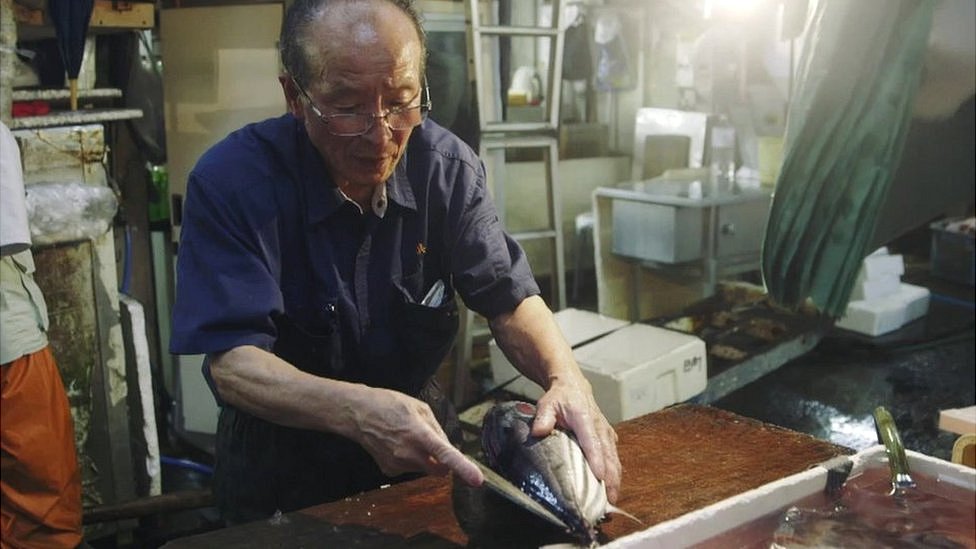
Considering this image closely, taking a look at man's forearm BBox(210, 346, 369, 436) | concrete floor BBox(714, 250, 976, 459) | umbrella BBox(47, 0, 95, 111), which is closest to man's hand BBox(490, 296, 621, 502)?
man's forearm BBox(210, 346, 369, 436)

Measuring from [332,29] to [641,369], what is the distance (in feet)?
8.31

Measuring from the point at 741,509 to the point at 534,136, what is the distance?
3.28m

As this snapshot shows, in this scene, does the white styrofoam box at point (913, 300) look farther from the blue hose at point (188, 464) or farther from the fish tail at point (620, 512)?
the fish tail at point (620, 512)

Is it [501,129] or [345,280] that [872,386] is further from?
[345,280]

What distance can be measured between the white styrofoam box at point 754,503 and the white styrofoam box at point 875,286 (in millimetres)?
4852

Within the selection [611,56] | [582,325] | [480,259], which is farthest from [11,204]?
[611,56]

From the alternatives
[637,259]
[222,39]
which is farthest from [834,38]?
[222,39]

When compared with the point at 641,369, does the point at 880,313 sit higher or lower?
lower

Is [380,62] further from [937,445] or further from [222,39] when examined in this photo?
[937,445]

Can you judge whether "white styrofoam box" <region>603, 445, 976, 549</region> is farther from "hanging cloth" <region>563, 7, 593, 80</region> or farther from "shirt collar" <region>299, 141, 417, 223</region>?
"hanging cloth" <region>563, 7, 593, 80</region>

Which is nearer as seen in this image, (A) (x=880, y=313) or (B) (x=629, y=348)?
(B) (x=629, y=348)

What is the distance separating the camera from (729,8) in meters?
5.26

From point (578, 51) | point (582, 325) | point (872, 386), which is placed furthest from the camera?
point (578, 51)

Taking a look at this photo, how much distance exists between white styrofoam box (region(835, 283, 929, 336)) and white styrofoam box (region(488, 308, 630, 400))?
2560 mm
